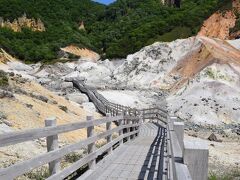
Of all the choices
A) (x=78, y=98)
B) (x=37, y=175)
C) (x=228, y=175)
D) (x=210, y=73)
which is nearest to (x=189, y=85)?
(x=210, y=73)

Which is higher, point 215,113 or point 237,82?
point 237,82

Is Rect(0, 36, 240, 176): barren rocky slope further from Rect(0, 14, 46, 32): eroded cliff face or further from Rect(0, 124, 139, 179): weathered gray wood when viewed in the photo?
Rect(0, 14, 46, 32): eroded cliff face

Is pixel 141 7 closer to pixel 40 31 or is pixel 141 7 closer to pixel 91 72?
pixel 40 31

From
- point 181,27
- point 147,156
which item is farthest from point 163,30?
point 147,156

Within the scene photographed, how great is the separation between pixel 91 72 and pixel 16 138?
80.6 m

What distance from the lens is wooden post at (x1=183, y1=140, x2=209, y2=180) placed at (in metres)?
3.48

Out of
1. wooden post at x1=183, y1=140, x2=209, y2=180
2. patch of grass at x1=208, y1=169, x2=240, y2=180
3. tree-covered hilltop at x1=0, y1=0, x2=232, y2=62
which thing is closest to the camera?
wooden post at x1=183, y1=140, x2=209, y2=180

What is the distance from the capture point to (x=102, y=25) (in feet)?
557

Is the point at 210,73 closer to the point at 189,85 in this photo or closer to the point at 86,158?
the point at 189,85

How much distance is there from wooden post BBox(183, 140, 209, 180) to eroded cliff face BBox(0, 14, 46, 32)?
14755 cm

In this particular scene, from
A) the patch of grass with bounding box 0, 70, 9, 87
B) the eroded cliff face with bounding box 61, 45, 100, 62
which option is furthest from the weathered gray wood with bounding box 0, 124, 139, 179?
the eroded cliff face with bounding box 61, 45, 100, 62

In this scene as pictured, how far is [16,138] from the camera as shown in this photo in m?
5.40

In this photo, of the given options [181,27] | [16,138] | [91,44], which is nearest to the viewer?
[16,138]

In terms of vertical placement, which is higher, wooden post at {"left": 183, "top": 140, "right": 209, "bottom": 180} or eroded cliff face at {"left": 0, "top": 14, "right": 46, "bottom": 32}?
eroded cliff face at {"left": 0, "top": 14, "right": 46, "bottom": 32}
